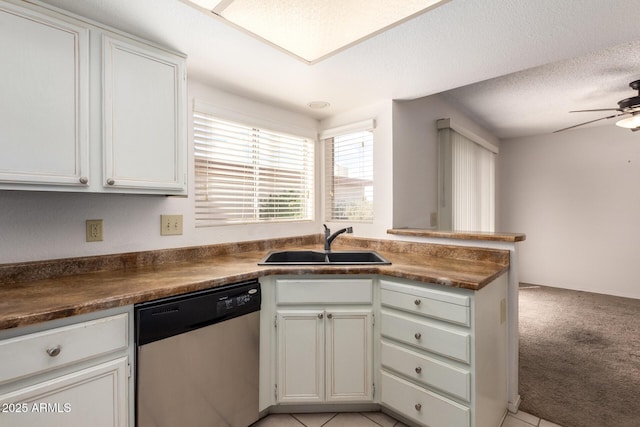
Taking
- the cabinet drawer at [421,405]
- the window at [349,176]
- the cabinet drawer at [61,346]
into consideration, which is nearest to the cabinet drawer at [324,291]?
the cabinet drawer at [421,405]

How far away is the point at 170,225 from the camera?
199 cm

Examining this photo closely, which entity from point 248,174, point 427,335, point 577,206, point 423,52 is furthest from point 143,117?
point 577,206

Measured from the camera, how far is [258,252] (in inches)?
94.8

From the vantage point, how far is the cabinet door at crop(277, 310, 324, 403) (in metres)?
1.77

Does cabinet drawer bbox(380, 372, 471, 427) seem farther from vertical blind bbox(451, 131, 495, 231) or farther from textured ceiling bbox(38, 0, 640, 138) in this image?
vertical blind bbox(451, 131, 495, 231)

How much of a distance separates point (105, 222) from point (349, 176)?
73.9 inches

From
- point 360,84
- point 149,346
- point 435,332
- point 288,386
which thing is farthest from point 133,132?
point 435,332

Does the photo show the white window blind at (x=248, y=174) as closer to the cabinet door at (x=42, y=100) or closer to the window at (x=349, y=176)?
the window at (x=349, y=176)

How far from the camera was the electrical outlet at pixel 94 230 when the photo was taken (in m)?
1.67

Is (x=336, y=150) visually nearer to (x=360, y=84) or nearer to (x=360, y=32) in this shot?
(x=360, y=84)

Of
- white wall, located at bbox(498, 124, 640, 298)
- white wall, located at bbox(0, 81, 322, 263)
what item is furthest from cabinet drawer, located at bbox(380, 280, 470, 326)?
white wall, located at bbox(498, 124, 640, 298)

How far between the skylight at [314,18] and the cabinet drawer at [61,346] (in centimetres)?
138

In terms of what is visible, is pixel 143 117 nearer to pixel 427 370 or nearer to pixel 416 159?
pixel 427 370

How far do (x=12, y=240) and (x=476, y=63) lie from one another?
2.65 metres
